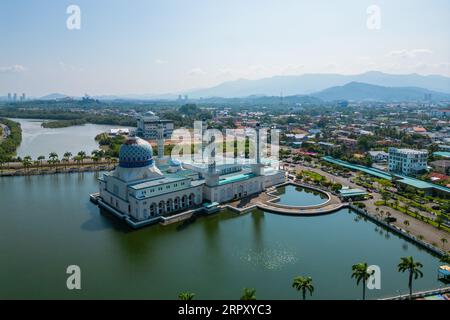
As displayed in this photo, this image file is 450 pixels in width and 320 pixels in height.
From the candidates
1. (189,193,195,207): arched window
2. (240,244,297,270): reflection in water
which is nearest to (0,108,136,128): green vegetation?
(189,193,195,207): arched window

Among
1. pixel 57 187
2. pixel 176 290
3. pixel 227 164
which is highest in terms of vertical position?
pixel 227 164

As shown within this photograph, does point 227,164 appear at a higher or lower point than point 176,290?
higher

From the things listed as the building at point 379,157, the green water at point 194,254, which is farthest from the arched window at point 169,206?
the building at point 379,157

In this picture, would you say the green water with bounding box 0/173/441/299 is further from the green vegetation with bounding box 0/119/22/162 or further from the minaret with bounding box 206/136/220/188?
the green vegetation with bounding box 0/119/22/162

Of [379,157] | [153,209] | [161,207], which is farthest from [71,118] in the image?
[379,157]

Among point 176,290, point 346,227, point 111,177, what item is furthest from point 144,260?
point 346,227
